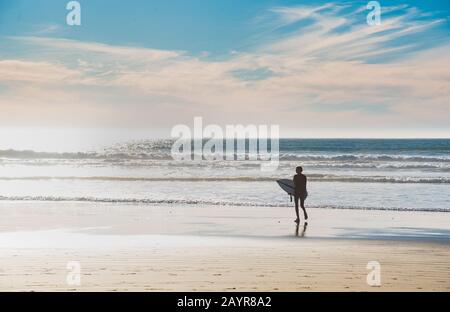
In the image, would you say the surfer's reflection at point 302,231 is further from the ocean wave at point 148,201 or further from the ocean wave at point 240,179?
the ocean wave at point 240,179

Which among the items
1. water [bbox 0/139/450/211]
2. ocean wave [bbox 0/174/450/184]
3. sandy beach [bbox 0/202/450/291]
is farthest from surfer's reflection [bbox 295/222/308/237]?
ocean wave [bbox 0/174/450/184]

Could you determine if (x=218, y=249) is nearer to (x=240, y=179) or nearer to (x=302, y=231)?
(x=302, y=231)

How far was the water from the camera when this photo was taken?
18.9 m

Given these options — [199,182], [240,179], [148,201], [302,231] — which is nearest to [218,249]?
[302,231]

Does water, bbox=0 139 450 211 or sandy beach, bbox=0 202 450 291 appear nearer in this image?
sandy beach, bbox=0 202 450 291

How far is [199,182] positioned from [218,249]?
50.5 ft

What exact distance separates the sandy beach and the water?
2.71 meters

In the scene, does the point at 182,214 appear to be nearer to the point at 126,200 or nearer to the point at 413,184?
the point at 126,200

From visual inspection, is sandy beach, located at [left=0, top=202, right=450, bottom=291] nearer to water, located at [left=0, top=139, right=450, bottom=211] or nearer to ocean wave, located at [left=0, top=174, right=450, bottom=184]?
water, located at [left=0, top=139, right=450, bottom=211]

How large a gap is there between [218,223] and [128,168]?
1982 centimetres

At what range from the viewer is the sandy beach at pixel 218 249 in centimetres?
740

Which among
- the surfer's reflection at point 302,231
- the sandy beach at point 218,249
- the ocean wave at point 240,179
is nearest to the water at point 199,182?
the ocean wave at point 240,179

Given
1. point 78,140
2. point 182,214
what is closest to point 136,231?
point 182,214

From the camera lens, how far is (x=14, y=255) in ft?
29.8
